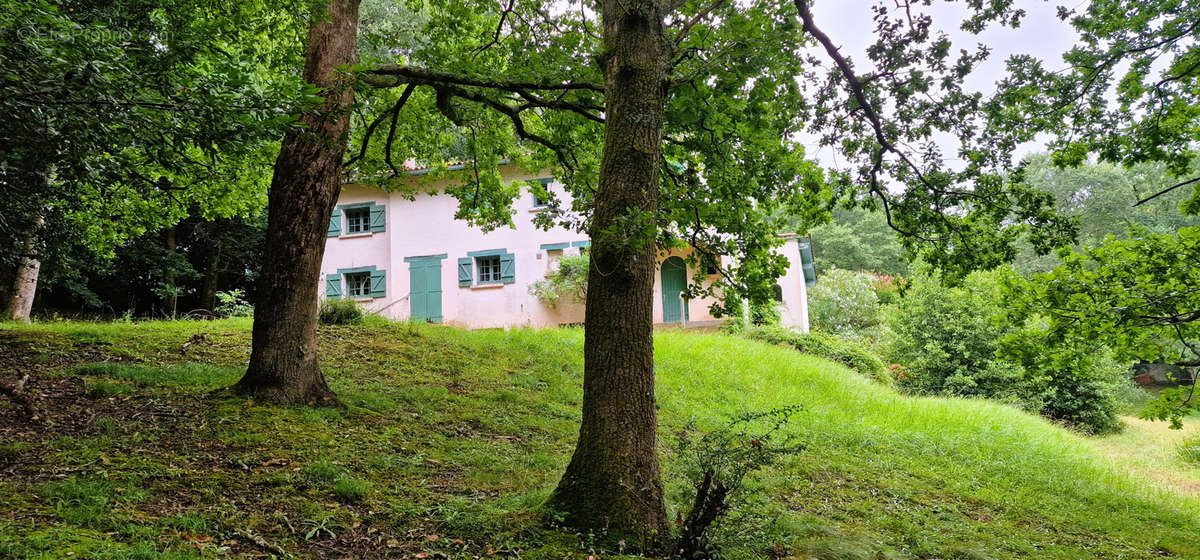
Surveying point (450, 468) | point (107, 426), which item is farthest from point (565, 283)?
point (107, 426)

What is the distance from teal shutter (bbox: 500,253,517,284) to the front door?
2.10 m

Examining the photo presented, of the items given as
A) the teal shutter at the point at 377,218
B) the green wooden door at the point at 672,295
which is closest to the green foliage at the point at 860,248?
the green wooden door at the point at 672,295

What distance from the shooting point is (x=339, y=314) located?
12953mm

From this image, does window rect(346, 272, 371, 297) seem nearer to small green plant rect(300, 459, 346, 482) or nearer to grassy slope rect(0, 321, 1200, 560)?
grassy slope rect(0, 321, 1200, 560)

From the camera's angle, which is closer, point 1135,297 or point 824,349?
point 1135,297

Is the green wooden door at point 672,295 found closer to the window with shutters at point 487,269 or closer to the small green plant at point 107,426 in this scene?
the window with shutters at point 487,269

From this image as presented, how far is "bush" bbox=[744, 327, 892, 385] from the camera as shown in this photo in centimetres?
1820

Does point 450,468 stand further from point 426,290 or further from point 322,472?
Answer: point 426,290

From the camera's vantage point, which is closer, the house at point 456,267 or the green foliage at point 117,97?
the green foliage at point 117,97

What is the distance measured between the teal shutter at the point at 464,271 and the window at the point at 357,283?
10.9ft

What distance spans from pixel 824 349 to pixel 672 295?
17.2 ft

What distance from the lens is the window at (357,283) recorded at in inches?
856

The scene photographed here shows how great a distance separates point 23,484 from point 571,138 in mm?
7144

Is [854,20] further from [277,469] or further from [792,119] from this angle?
[277,469]
